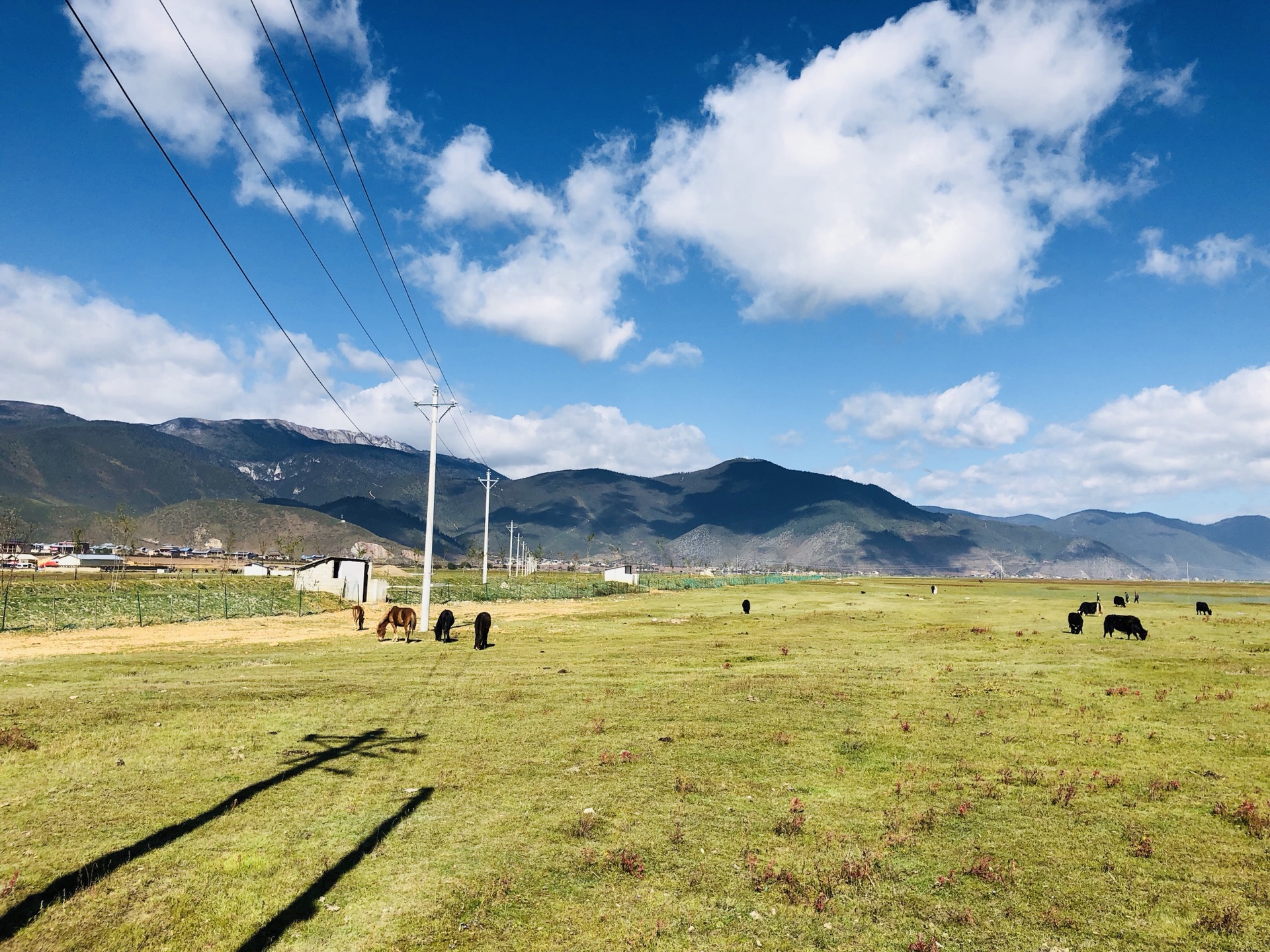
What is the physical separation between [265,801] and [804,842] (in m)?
10.3

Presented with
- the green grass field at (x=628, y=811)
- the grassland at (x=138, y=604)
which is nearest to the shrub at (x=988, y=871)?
the green grass field at (x=628, y=811)

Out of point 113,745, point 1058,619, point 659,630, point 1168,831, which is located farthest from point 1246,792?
point 1058,619

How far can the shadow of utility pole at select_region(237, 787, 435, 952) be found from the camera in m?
8.68

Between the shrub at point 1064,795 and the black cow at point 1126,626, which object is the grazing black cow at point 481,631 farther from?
the black cow at point 1126,626

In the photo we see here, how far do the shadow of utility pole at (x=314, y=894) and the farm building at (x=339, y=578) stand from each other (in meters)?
72.0

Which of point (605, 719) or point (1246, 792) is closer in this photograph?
point (1246, 792)

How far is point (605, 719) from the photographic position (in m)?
20.9

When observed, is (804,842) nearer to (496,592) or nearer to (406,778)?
(406,778)

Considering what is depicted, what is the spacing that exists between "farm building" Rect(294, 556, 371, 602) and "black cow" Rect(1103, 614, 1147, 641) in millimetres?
71438

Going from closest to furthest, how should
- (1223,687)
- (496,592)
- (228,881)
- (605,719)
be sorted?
(228,881), (605,719), (1223,687), (496,592)

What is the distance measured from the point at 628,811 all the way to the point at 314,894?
226 inches

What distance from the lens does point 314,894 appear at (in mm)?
9844

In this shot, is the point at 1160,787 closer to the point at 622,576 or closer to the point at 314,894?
the point at 314,894

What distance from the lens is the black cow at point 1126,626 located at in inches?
1807
